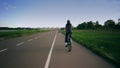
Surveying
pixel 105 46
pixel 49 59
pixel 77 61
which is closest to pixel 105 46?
pixel 105 46

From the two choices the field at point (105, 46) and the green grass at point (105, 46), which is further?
the field at point (105, 46)

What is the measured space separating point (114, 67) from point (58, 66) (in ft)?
7.92

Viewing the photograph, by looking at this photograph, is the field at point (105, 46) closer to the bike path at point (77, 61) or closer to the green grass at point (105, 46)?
the green grass at point (105, 46)

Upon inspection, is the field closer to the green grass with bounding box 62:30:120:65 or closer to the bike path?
the green grass with bounding box 62:30:120:65

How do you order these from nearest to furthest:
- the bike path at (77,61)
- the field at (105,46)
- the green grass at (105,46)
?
the bike path at (77,61)
the green grass at (105,46)
the field at (105,46)

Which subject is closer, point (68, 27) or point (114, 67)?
point (114, 67)

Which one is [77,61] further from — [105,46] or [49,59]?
[105,46]

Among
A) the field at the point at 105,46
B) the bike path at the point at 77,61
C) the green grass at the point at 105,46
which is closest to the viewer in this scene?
the bike path at the point at 77,61

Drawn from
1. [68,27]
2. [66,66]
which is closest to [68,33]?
[68,27]

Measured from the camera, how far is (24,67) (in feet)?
22.3

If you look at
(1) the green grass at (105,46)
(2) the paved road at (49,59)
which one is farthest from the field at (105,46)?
(2) the paved road at (49,59)

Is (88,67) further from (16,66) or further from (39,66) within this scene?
(16,66)

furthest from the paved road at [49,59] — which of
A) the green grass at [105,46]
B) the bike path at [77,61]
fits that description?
the green grass at [105,46]

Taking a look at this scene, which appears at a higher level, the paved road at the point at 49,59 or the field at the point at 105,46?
the paved road at the point at 49,59
